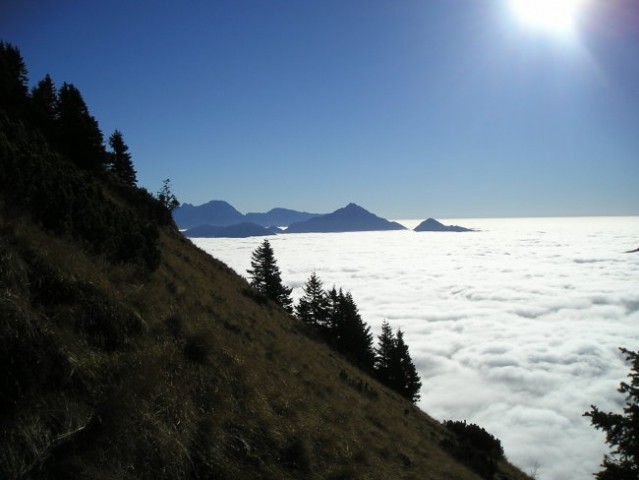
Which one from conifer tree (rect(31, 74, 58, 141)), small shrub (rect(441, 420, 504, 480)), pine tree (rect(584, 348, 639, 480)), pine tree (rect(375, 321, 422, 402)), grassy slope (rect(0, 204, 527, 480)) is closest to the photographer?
grassy slope (rect(0, 204, 527, 480))

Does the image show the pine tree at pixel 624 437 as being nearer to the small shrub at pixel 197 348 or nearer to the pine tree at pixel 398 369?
the small shrub at pixel 197 348

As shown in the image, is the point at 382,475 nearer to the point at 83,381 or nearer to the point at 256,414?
the point at 256,414

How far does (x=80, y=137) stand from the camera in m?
27.0

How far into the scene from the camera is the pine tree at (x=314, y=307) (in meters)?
49.7

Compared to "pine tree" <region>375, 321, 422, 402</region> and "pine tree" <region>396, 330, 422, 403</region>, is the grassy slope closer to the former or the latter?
"pine tree" <region>375, 321, 422, 402</region>

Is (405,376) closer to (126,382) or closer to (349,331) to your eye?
(349,331)

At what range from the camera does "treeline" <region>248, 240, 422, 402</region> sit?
42.5 metres

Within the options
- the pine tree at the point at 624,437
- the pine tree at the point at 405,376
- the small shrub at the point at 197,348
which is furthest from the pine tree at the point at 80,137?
the pine tree at the point at 405,376

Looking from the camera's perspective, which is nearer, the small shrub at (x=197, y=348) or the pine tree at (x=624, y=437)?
the small shrub at (x=197, y=348)

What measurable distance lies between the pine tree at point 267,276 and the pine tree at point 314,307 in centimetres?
286

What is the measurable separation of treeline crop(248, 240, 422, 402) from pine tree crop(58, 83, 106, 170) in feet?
72.0

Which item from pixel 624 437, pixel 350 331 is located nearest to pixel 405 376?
pixel 350 331

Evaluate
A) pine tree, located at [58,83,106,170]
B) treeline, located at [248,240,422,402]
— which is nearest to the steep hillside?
pine tree, located at [58,83,106,170]

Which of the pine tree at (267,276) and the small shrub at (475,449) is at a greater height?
the pine tree at (267,276)
